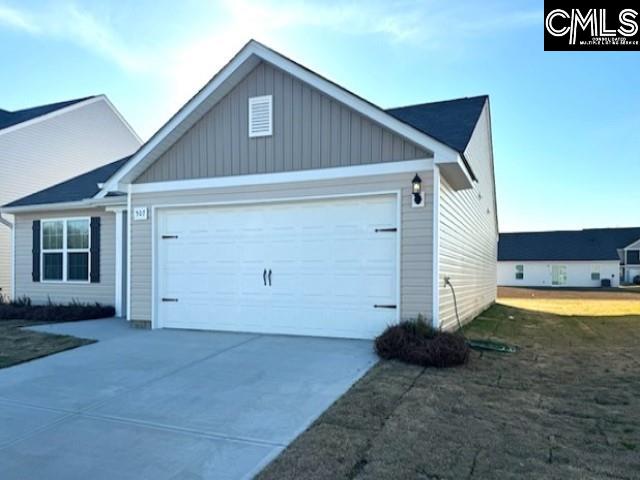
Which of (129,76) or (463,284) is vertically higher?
(129,76)

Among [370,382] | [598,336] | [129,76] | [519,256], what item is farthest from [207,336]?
[519,256]

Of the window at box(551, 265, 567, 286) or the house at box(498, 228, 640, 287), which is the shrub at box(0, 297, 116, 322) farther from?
the window at box(551, 265, 567, 286)

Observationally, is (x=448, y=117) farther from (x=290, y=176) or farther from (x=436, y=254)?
(x=436, y=254)

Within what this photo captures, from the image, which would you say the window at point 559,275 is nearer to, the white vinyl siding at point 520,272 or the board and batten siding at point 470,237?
the white vinyl siding at point 520,272

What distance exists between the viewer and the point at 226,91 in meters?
8.47

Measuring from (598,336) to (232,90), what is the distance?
8.94 metres

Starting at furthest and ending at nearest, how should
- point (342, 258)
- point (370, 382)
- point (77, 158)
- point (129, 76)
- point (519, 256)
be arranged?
point (519, 256), point (77, 158), point (129, 76), point (342, 258), point (370, 382)

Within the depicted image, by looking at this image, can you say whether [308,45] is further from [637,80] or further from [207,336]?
[637,80]

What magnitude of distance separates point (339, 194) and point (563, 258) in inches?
1527

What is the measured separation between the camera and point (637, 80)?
12148mm

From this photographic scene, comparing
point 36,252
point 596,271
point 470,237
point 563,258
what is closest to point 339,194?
point 470,237

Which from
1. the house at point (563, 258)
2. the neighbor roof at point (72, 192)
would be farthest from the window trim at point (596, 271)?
the neighbor roof at point (72, 192)

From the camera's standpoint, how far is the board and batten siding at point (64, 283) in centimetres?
1130

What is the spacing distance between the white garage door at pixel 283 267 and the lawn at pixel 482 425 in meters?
1.74
